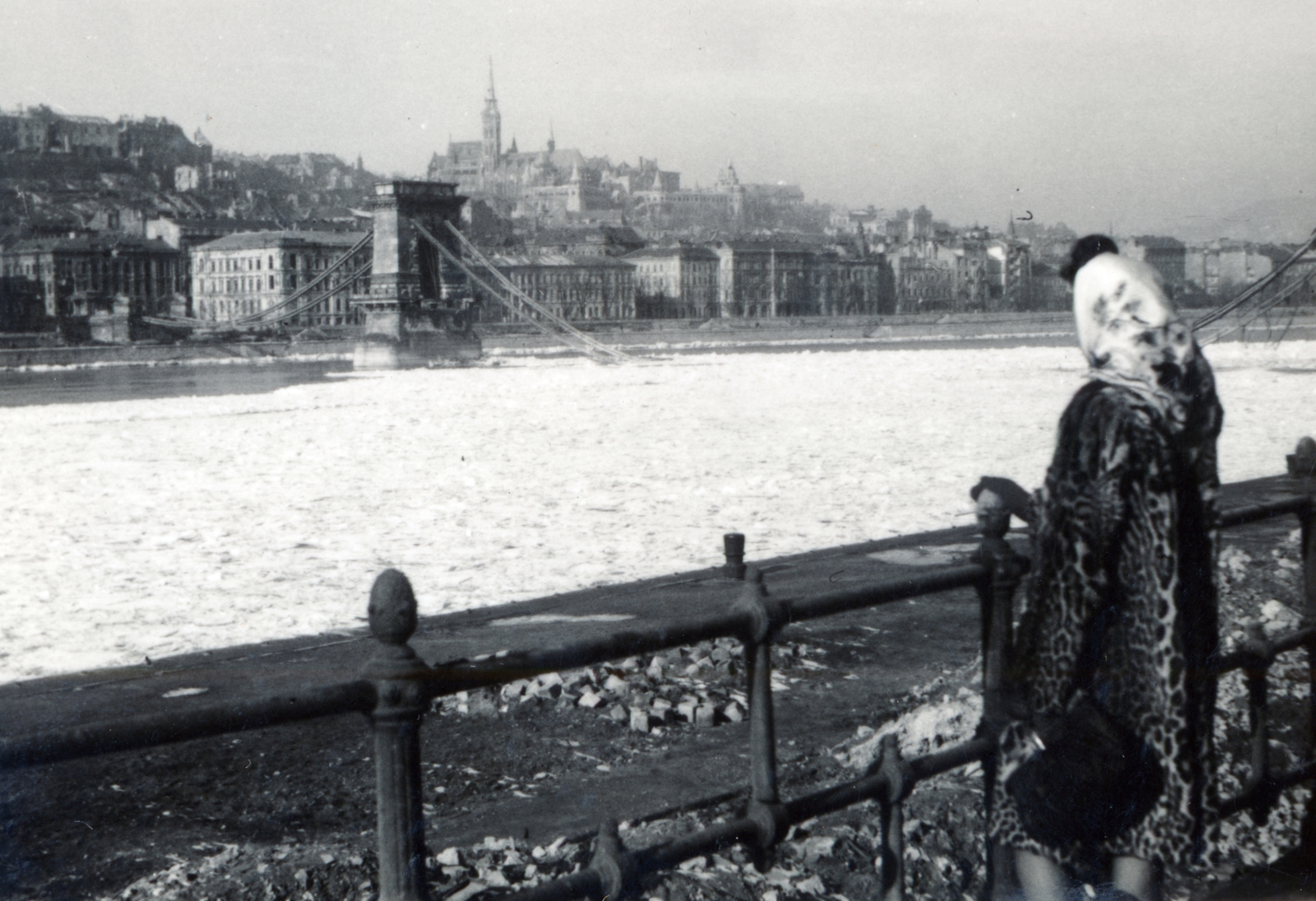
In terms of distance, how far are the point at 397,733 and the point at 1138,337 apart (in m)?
1.54

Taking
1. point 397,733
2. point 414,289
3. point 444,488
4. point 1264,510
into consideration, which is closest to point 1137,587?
point 1264,510

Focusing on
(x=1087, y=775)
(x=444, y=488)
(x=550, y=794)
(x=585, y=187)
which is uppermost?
(x=585, y=187)

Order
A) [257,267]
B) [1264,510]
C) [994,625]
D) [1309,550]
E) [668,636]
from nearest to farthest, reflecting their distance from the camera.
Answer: [668,636] < [994,625] < [1264,510] < [1309,550] < [257,267]

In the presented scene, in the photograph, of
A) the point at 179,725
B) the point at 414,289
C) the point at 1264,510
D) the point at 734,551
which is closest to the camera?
the point at 179,725

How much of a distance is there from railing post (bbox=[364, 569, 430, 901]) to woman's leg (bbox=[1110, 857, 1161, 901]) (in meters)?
1.47

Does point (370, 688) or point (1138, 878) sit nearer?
point (370, 688)

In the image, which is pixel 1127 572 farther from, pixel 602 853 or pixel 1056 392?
pixel 1056 392

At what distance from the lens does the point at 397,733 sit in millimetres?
2051

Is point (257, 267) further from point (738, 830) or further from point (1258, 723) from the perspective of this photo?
point (738, 830)

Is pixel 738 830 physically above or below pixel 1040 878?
above

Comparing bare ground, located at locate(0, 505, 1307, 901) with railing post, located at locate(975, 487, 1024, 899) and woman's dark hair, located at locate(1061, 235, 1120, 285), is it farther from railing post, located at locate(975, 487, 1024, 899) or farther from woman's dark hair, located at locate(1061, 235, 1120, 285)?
woman's dark hair, located at locate(1061, 235, 1120, 285)

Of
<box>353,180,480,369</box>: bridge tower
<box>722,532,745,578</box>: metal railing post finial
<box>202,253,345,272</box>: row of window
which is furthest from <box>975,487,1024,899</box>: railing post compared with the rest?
<box>202,253,345,272</box>: row of window

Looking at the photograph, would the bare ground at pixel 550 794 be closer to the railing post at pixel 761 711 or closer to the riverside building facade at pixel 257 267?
the railing post at pixel 761 711

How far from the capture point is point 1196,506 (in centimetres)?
269
